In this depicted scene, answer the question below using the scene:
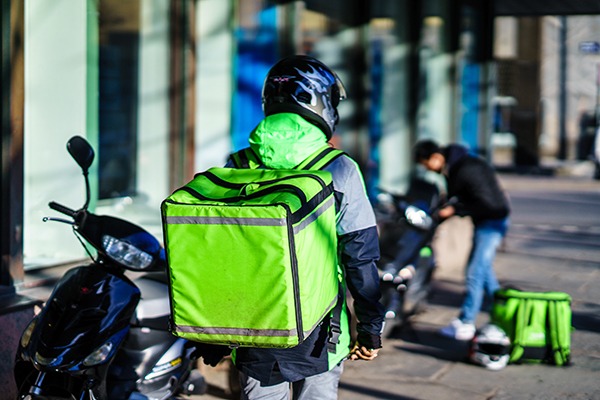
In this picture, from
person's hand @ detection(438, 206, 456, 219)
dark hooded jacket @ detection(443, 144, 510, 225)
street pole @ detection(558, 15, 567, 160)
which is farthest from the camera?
street pole @ detection(558, 15, 567, 160)

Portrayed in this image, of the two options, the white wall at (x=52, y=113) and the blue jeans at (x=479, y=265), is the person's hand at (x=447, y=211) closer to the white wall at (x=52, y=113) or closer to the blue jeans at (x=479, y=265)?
the blue jeans at (x=479, y=265)

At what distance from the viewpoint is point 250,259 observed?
2992 mm

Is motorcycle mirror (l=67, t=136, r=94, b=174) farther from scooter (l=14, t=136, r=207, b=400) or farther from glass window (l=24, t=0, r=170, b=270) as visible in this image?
glass window (l=24, t=0, r=170, b=270)

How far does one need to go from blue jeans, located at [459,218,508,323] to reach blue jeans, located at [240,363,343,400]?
4232 millimetres

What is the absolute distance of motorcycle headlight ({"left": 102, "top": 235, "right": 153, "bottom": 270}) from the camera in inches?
164

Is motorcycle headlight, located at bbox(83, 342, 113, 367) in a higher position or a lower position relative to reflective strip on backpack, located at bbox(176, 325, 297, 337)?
lower

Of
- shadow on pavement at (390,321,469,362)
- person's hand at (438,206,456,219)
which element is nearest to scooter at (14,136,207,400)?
shadow on pavement at (390,321,469,362)

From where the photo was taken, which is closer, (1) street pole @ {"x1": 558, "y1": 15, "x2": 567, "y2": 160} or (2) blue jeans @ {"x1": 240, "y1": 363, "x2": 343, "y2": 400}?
(2) blue jeans @ {"x1": 240, "y1": 363, "x2": 343, "y2": 400}

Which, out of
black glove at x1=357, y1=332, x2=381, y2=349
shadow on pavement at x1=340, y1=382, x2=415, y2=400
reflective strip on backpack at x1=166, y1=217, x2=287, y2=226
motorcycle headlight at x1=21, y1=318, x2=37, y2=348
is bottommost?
shadow on pavement at x1=340, y1=382, x2=415, y2=400

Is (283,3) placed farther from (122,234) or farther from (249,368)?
(249,368)

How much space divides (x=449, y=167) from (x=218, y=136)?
6.16ft

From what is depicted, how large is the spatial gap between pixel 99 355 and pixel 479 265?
4.22 metres

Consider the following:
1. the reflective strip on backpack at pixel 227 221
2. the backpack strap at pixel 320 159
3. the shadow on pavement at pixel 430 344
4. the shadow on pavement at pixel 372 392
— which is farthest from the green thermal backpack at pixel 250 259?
the shadow on pavement at pixel 430 344

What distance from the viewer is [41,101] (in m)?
6.23
